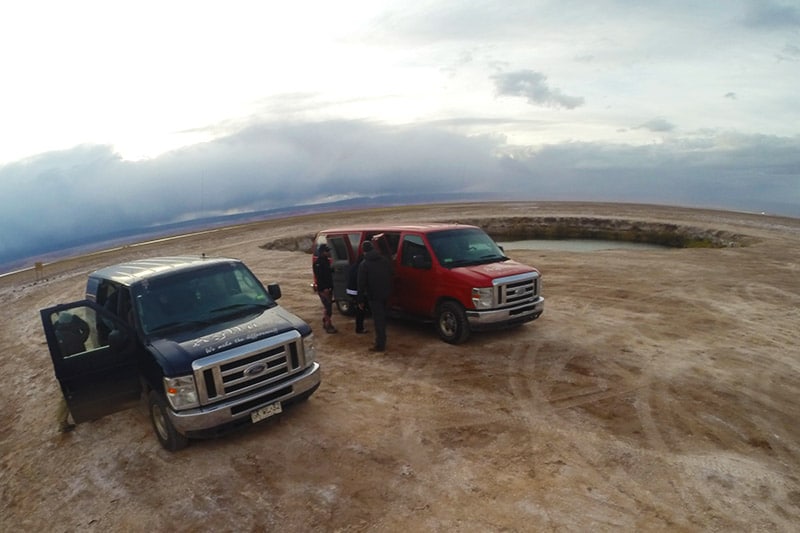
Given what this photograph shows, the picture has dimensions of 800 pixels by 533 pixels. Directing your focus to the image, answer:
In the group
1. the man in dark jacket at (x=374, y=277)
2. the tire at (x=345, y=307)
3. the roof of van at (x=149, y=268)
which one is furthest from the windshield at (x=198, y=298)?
the tire at (x=345, y=307)

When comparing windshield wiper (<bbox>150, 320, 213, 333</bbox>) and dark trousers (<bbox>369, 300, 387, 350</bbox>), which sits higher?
windshield wiper (<bbox>150, 320, 213, 333</bbox>)

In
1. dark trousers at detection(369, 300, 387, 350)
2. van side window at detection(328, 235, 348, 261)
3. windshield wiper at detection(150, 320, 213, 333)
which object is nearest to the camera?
windshield wiper at detection(150, 320, 213, 333)

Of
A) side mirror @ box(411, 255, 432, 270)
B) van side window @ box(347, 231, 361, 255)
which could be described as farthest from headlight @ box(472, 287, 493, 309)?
van side window @ box(347, 231, 361, 255)

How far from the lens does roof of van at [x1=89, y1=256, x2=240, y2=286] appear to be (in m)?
6.50

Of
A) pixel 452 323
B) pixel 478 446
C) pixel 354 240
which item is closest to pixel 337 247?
pixel 354 240

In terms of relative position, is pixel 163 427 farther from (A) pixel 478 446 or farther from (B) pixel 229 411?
(A) pixel 478 446

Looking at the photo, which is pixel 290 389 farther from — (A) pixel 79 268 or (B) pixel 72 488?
(A) pixel 79 268

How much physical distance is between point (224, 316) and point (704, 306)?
10946mm

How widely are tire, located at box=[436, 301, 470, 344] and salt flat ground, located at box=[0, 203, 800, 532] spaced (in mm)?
278

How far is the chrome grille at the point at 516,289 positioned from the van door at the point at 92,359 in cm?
587

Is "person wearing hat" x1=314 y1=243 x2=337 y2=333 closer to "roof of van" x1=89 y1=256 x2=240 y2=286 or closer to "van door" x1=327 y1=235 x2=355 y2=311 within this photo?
"van door" x1=327 y1=235 x2=355 y2=311

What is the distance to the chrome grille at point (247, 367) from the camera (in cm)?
518

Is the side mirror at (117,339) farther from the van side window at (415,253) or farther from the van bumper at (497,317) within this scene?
the van bumper at (497,317)

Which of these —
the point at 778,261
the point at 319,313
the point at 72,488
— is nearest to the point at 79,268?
the point at 319,313
